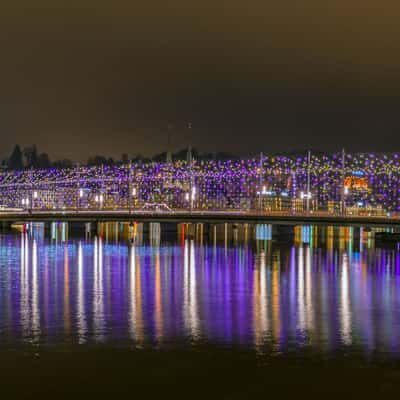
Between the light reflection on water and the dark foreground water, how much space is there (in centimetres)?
4

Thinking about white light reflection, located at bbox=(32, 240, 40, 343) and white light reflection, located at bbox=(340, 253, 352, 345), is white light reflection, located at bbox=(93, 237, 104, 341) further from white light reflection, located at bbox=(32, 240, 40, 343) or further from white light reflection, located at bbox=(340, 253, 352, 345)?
white light reflection, located at bbox=(340, 253, 352, 345)

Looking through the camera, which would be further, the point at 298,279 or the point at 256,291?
the point at 298,279

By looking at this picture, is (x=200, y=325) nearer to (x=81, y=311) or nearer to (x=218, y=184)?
(x=81, y=311)

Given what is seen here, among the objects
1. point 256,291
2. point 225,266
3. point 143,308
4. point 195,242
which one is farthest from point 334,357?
point 195,242

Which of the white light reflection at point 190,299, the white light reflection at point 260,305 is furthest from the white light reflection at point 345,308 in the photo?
the white light reflection at point 190,299

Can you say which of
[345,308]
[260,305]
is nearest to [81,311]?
[260,305]

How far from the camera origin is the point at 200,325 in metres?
22.4

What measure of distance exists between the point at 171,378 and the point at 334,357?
411 cm

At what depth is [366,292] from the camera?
3052 centimetres

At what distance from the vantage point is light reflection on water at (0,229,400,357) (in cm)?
2053

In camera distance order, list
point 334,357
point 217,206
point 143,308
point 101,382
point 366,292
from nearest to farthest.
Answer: point 101,382 < point 334,357 < point 143,308 < point 366,292 < point 217,206

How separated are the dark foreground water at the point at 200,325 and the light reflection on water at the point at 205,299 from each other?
0.04m

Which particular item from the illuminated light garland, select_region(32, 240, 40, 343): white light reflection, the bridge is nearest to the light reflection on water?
select_region(32, 240, 40, 343): white light reflection

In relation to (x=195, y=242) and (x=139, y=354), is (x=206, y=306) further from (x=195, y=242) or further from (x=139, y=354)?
(x=195, y=242)
